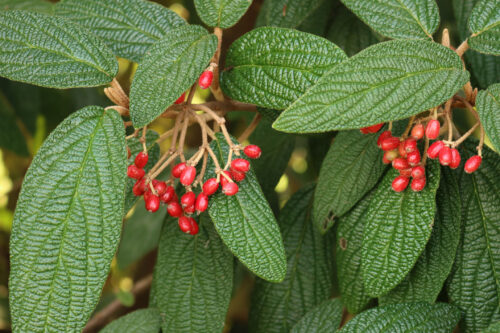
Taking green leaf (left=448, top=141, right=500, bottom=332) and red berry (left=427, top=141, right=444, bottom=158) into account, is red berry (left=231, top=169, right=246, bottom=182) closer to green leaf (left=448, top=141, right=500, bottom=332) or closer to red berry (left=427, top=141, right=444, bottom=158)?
red berry (left=427, top=141, right=444, bottom=158)

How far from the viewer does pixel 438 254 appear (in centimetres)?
102

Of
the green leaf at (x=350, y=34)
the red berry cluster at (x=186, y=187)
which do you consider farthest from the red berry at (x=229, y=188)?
the green leaf at (x=350, y=34)

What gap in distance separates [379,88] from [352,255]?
0.45 m

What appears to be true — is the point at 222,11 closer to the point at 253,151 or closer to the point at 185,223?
the point at 253,151

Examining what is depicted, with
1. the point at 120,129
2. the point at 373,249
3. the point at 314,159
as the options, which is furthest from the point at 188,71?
the point at 314,159

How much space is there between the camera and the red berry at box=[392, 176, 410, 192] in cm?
94

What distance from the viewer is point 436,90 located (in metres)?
0.79

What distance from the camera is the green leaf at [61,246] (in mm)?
812

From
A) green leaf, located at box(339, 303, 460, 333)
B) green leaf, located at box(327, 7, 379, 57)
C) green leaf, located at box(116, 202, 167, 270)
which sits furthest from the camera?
green leaf, located at box(116, 202, 167, 270)

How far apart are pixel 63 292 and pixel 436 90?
0.62m

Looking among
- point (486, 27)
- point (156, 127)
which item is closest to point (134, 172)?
point (486, 27)

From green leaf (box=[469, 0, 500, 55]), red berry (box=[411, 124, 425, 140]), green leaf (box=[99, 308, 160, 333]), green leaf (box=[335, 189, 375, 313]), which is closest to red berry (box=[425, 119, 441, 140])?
red berry (box=[411, 124, 425, 140])

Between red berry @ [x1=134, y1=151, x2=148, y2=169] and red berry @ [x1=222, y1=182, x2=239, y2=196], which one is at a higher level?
red berry @ [x1=222, y1=182, x2=239, y2=196]

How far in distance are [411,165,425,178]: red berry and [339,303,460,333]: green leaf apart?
243mm
